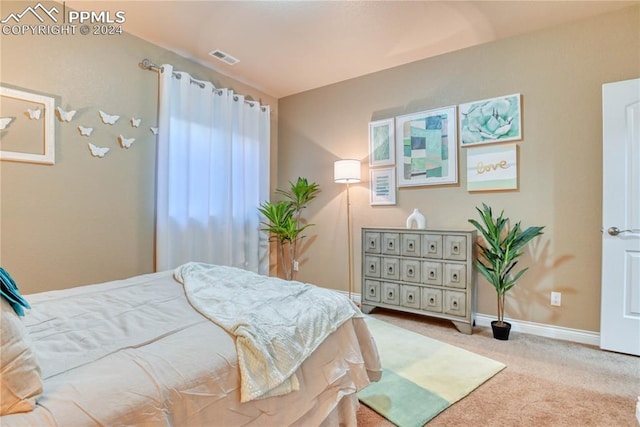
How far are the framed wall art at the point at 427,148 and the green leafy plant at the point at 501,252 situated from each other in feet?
1.95

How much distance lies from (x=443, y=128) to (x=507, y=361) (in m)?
2.14

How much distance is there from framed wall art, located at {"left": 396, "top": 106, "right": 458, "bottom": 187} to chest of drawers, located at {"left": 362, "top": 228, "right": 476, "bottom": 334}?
637mm

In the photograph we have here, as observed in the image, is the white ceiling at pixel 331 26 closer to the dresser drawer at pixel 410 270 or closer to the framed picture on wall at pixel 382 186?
the framed picture on wall at pixel 382 186

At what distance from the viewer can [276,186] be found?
4430 millimetres

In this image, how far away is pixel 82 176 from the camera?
2500 mm

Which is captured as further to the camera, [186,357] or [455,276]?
[455,276]

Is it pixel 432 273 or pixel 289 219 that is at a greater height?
pixel 289 219

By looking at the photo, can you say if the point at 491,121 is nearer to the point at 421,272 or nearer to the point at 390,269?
the point at 421,272

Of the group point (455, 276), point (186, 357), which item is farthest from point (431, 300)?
point (186, 357)

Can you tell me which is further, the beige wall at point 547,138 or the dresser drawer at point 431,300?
the dresser drawer at point 431,300

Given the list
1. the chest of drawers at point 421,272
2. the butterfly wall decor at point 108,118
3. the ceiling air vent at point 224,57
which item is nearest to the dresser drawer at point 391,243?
the chest of drawers at point 421,272

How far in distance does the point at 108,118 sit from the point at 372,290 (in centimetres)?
294

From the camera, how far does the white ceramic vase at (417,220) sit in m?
3.13

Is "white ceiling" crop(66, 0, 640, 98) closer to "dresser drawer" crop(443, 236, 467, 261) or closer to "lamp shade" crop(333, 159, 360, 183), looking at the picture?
"lamp shade" crop(333, 159, 360, 183)
